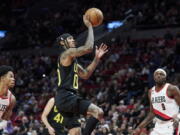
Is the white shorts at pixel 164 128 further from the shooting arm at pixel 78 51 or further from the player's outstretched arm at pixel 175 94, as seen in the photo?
the shooting arm at pixel 78 51

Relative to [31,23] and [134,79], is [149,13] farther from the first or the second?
[31,23]

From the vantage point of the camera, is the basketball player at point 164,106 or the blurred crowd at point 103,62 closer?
the basketball player at point 164,106

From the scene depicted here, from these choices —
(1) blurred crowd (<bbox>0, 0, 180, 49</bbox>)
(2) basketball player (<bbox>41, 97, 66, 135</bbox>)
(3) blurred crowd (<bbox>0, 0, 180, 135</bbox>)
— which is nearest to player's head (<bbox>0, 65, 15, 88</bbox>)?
(2) basketball player (<bbox>41, 97, 66, 135</bbox>)

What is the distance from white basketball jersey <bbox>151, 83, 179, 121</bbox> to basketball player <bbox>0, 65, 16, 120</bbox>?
2.78 m

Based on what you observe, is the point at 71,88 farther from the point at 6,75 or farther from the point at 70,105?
the point at 6,75

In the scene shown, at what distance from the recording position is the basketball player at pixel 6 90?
770 centimetres

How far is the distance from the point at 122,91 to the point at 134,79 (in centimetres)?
65

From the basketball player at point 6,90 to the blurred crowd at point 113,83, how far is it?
16.2ft

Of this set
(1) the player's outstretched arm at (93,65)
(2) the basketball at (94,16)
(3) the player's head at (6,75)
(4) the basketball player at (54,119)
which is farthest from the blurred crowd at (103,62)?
(3) the player's head at (6,75)

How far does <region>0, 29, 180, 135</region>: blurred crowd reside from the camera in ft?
47.3

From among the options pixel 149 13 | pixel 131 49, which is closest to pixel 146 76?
pixel 131 49

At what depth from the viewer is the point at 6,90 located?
7.90 meters

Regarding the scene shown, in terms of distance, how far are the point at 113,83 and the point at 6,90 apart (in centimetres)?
951

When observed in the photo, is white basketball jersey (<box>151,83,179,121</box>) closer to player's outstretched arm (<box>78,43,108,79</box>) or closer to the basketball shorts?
player's outstretched arm (<box>78,43,108,79</box>)
